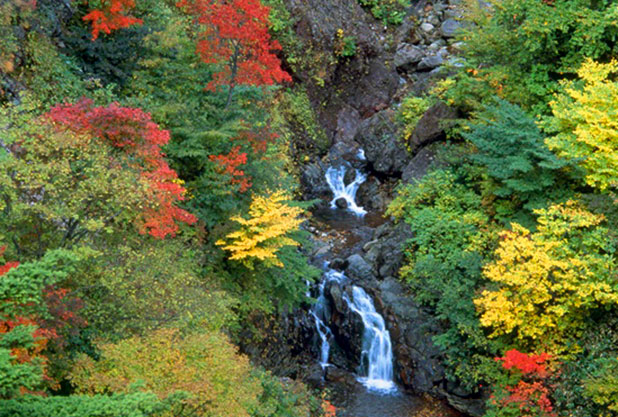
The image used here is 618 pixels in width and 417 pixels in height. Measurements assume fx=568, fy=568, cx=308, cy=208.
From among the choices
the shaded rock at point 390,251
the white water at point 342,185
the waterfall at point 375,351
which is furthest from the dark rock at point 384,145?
the waterfall at point 375,351

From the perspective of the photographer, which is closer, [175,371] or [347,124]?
[175,371]

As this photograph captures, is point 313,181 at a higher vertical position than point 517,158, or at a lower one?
higher

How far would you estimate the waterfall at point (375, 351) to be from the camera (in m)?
19.2

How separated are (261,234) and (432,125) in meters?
11.9

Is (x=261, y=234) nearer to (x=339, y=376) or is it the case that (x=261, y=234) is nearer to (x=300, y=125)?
(x=339, y=376)

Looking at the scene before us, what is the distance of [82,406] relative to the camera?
7816 millimetres

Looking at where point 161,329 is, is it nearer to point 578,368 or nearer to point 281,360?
point 281,360

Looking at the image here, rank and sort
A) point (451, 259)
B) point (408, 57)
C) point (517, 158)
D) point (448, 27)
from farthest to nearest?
1. point (448, 27)
2. point (408, 57)
3. point (451, 259)
4. point (517, 158)

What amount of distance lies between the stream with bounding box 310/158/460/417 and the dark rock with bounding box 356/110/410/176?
6.53m

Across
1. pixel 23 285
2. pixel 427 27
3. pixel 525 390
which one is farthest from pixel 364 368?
pixel 427 27

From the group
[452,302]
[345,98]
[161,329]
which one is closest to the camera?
[161,329]

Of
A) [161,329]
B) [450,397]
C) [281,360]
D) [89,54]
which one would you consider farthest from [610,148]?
[89,54]

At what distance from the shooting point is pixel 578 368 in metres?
15.2

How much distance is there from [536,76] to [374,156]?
30.3 feet
